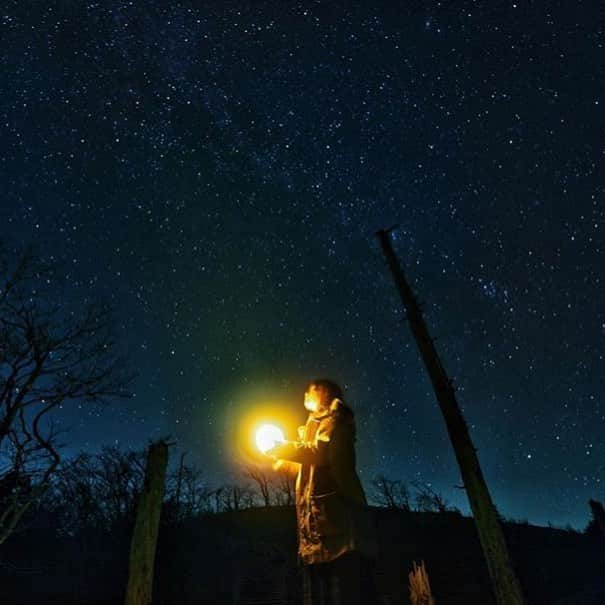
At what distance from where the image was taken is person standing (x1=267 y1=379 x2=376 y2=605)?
3.18m

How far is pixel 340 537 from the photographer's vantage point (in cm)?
325

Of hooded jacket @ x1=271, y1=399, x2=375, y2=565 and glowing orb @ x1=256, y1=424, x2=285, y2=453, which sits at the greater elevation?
glowing orb @ x1=256, y1=424, x2=285, y2=453

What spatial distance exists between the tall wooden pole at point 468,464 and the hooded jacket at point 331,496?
13.9 feet

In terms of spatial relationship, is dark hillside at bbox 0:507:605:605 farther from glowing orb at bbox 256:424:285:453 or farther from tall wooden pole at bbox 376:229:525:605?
glowing orb at bbox 256:424:285:453

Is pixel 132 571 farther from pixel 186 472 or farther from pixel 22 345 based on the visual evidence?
pixel 186 472

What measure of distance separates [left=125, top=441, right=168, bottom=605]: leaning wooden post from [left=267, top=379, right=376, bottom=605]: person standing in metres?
3.31

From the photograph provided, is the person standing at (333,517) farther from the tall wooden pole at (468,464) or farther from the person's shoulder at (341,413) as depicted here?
the tall wooden pole at (468,464)

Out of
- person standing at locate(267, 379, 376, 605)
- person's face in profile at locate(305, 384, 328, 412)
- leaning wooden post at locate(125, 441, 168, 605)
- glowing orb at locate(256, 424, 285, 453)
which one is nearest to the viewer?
person standing at locate(267, 379, 376, 605)

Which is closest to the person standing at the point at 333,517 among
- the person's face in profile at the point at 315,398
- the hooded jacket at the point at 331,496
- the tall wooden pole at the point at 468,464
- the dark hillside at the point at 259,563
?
the hooded jacket at the point at 331,496

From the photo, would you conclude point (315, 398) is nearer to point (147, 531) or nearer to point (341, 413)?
point (341, 413)

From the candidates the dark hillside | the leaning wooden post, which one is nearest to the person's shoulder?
the leaning wooden post

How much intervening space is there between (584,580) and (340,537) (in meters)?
42.0

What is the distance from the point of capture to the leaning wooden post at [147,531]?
587 centimetres

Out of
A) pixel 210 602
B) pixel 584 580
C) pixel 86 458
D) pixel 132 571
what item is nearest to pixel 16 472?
pixel 132 571
